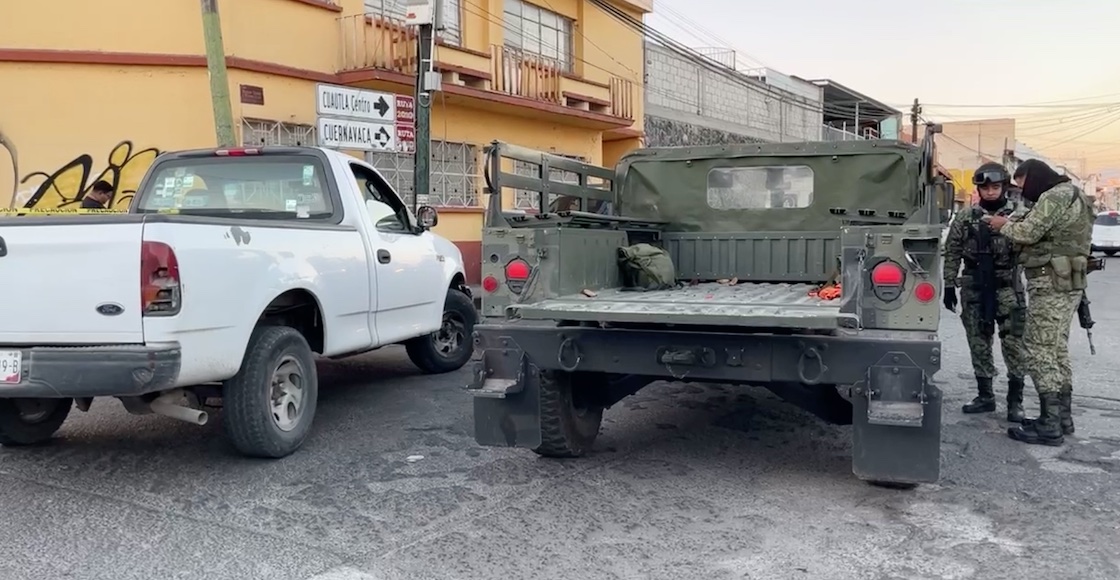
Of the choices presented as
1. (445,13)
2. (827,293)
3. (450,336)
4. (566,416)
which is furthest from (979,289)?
(445,13)

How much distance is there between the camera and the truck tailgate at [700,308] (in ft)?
13.1

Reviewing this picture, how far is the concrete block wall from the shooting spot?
22.2m

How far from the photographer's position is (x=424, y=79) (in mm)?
10359

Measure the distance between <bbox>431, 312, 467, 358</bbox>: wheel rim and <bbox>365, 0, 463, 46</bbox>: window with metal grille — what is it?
7267mm

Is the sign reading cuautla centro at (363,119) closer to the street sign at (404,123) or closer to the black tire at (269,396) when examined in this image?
the street sign at (404,123)

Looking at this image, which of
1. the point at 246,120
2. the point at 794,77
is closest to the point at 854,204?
the point at 246,120

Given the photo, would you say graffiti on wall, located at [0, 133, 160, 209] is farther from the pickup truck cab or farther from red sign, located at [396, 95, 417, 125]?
the pickup truck cab

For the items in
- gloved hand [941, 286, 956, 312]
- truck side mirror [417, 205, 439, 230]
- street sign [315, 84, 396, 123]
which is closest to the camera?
gloved hand [941, 286, 956, 312]

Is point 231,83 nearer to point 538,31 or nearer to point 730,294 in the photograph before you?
point 538,31

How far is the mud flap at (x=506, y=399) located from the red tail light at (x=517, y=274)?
328mm

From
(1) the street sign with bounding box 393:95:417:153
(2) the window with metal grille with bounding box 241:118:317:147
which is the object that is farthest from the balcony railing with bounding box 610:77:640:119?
(1) the street sign with bounding box 393:95:417:153

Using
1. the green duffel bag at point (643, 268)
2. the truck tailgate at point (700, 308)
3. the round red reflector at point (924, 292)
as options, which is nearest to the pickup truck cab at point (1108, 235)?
the green duffel bag at point (643, 268)

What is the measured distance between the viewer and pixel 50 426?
549 centimetres

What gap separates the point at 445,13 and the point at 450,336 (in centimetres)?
883
